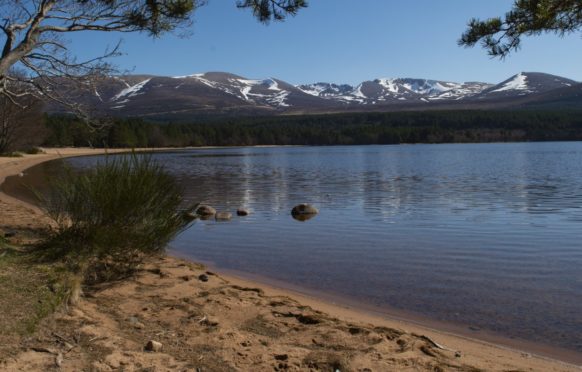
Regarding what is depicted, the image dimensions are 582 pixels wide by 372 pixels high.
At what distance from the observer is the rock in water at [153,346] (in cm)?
460

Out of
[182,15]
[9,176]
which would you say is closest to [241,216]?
[182,15]

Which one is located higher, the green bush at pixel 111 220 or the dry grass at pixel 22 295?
the green bush at pixel 111 220

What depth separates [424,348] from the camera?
5.22m

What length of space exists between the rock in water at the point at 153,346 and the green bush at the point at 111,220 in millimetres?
2583

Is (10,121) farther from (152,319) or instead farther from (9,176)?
(152,319)

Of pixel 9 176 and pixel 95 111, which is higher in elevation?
pixel 95 111

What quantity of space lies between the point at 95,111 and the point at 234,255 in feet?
13.0

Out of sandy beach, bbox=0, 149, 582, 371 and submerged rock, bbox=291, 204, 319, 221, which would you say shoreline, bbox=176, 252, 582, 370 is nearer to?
sandy beach, bbox=0, 149, 582, 371

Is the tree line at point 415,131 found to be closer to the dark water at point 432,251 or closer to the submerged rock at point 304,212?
the dark water at point 432,251

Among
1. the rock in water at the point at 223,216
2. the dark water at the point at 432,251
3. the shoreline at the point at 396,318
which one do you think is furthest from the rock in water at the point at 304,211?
the shoreline at the point at 396,318

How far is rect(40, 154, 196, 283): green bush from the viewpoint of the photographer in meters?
7.33

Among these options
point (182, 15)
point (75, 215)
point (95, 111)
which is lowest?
point (75, 215)

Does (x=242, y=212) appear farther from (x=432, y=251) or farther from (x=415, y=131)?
(x=415, y=131)

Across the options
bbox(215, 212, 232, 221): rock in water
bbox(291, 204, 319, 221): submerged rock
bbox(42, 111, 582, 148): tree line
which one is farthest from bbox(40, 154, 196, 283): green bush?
bbox(42, 111, 582, 148): tree line
